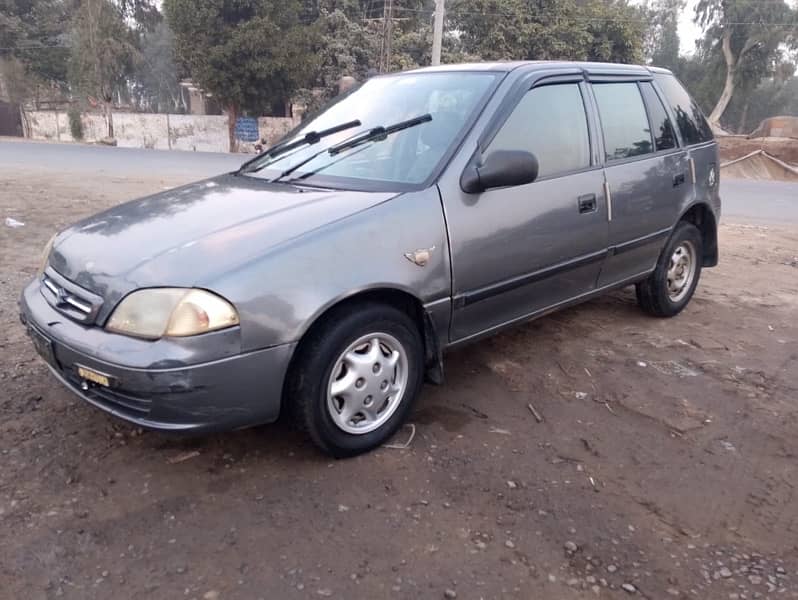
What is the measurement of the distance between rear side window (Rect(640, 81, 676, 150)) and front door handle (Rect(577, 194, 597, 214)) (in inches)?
37.7

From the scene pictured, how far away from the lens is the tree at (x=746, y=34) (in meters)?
36.6

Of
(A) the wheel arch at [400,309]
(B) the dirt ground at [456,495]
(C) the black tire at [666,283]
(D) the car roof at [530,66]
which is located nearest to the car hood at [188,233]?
(A) the wheel arch at [400,309]

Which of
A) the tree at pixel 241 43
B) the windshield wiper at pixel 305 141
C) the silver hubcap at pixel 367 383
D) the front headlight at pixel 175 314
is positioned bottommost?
Result: the silver hubcap at pixel 367 383

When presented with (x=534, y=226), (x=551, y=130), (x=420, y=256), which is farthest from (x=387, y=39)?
(x=420, y=256)

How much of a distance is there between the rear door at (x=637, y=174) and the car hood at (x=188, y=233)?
171 cm

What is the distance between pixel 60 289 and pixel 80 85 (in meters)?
36.7

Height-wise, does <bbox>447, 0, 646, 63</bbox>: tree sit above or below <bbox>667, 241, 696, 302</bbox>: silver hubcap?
above

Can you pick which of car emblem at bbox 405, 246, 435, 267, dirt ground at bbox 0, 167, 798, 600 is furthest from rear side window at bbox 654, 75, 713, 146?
car emblem at bbox 405, 246, 435, 267

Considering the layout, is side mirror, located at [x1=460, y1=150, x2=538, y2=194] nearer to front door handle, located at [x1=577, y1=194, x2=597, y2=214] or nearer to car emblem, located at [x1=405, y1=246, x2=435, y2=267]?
car emblem, located at [x1=405, y1=246, x2=435, y2=267]

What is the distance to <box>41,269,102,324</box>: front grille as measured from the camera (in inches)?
101

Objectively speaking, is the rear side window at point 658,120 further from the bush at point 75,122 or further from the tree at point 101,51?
the bush at point 75,122

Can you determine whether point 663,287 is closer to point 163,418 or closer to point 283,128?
point 163,418

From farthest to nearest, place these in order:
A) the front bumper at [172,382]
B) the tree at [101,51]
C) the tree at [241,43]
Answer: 1. the tree at [101,51]
2. the tree at [241,43]
3. the front bumper at [172,382]

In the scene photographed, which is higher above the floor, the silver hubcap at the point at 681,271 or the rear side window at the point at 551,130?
the rear side window at the point at 551,130
